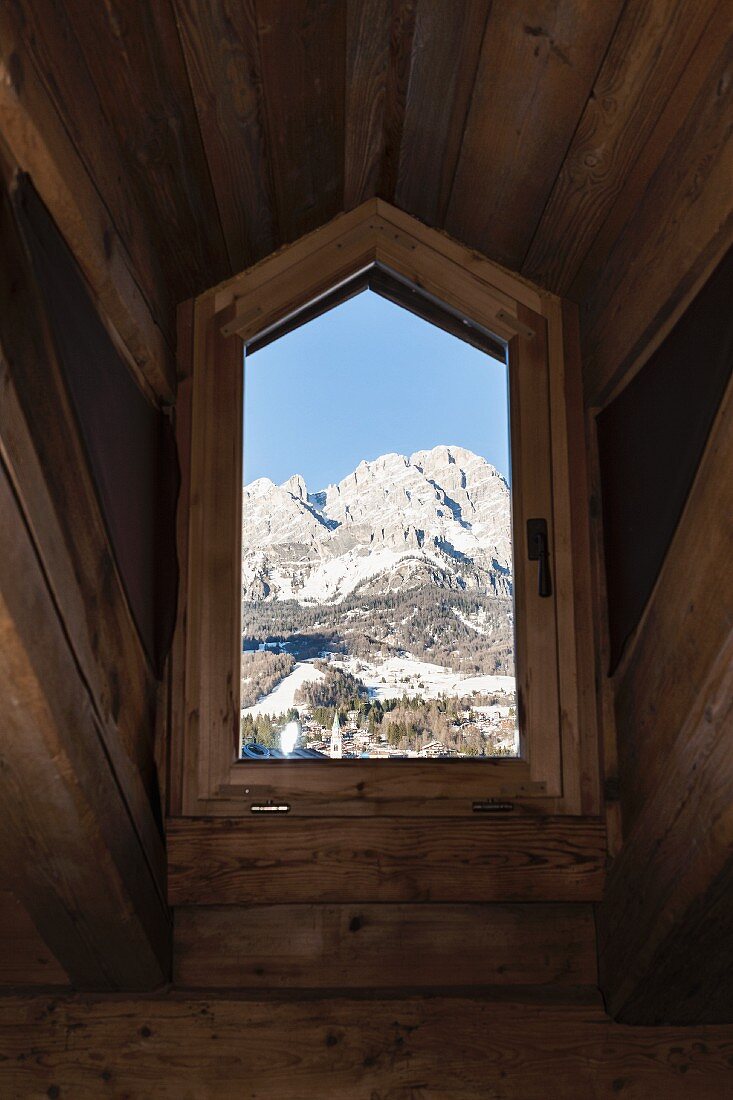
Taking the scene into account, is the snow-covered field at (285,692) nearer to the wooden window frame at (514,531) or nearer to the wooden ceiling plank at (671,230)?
the wooden window frame at (514,531)

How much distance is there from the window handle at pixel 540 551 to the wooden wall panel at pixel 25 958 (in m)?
1.16

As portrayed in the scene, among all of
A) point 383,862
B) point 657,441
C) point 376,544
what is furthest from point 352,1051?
point 657,441

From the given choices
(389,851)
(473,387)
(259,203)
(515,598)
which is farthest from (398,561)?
(259,203)

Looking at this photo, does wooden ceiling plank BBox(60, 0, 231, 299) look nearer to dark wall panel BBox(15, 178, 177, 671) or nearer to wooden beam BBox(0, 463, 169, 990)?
dark wall panel BBox(15, 178, 177, 671)

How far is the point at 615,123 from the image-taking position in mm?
1494

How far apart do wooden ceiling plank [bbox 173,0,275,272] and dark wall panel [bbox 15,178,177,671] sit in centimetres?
38

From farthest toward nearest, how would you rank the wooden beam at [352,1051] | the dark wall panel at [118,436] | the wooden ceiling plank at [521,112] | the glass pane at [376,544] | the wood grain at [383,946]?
the glass pane at [376,544] < the wood grain at [383,946] < the wooden beam at [352,1051] < the wooden ceiling plank at [521,112] < the dark wall panel at [118,436]

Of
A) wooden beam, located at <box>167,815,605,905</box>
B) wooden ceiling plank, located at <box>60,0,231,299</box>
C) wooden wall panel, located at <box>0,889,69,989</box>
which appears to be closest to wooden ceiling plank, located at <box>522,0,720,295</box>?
wooden ceiling plank, located at <box>60,0,231,299</box>

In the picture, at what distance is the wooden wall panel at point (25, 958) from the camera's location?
5.81ft

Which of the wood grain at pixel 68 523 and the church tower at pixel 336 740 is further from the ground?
the wood grain at pixel 68 523

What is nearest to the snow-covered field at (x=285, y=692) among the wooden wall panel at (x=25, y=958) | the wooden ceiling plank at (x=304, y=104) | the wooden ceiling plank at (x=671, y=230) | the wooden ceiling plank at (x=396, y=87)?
the wooden wall panel at (x=25, y=958)

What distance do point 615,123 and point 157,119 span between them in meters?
0.72

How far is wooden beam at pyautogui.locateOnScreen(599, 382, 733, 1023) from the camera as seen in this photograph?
47.7 inches

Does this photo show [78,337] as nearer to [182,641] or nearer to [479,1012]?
[182,641]
